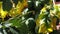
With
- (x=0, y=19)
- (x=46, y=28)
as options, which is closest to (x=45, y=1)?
(x=46, y=28)

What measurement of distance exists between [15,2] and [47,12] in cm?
21

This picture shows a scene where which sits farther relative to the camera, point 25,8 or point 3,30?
point 25,8

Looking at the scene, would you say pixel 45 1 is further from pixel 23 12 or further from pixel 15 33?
pixel 15 33

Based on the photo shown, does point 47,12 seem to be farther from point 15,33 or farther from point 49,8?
point 15,33

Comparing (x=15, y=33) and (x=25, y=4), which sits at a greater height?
(x=25, y=4)

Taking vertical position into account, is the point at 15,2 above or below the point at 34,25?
above

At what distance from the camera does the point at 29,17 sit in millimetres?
1144

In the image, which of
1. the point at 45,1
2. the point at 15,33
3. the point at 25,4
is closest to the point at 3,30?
the point at 15,33

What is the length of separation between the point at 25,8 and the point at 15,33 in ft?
0.57

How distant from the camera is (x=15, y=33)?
1.03 meters

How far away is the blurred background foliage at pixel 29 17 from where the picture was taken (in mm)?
1041

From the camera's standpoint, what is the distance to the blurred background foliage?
1.04m

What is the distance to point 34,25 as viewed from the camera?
1.17 m

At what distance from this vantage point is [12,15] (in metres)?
1.09
